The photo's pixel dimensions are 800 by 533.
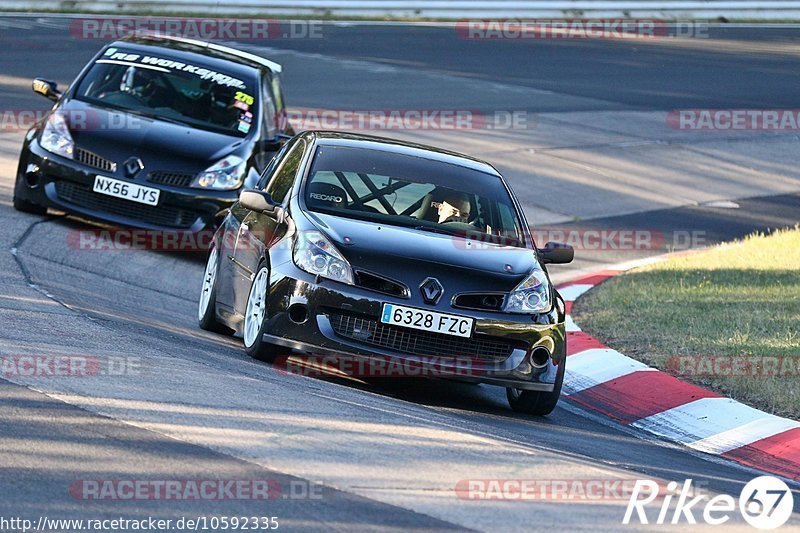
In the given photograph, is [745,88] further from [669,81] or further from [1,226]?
[1,226]

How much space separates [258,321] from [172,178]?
3.90m

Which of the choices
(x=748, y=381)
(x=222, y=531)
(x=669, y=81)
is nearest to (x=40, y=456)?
(x=222, y=531)

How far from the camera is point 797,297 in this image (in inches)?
455

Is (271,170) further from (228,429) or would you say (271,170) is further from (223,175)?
(228,429)

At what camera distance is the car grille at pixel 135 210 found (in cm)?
1181

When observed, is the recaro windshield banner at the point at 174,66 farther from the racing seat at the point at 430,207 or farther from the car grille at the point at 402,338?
the car grille at the point at 402,338

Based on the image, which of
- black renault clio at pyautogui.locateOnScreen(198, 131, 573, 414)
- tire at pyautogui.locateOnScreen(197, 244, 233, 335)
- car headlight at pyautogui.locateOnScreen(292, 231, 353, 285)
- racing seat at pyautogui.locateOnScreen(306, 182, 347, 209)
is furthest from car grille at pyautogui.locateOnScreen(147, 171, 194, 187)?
car headlight at pyautogui.locateOnScreen(292, 231, 353, 285)

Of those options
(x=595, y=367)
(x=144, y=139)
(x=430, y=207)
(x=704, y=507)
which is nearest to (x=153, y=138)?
(x=144, y=139)

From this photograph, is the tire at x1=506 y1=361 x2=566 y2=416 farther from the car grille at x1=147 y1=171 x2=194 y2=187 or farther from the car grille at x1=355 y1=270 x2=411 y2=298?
the car grille at x1=147 y1=171 x2=194 y2=187

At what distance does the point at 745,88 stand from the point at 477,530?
895 inches

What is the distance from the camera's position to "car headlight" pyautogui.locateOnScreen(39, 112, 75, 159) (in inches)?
472

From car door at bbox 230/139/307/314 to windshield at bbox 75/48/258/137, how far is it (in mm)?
3237

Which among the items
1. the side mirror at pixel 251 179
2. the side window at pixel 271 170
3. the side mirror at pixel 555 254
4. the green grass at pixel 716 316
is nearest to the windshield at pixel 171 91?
the side mirror at pixel 251 179

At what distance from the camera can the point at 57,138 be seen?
12102 mm
